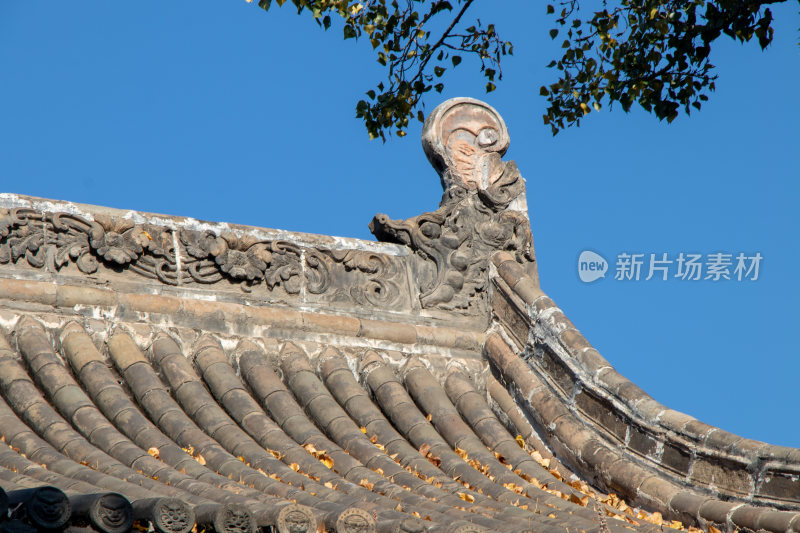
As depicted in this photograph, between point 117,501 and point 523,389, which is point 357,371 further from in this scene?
point 117,501

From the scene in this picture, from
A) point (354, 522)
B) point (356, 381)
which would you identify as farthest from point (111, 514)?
point (356, 381)

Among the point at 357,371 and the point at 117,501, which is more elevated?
the point at 357,371

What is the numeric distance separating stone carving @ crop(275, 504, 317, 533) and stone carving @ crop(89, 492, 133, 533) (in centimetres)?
64

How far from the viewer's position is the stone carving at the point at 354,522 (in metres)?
5.50

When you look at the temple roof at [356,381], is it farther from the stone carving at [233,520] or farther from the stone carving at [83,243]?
the stone carving at [233,520]

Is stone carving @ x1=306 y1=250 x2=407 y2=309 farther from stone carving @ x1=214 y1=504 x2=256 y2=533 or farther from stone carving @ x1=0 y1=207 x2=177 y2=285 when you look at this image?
stone carving @ x1=214 y1=504 x2=256 y2=533

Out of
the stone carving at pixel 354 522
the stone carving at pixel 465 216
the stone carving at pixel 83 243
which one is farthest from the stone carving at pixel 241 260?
the stone carving at pixel 354 522

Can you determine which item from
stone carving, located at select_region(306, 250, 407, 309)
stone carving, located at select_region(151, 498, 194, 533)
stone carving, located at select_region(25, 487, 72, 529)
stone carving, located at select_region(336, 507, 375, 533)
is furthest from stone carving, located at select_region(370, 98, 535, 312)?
stone carving, located at select_region(25, 487, 72, 529)

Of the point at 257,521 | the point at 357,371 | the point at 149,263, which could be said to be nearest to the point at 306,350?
the point at 357,371

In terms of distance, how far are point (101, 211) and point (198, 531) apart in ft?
11.3

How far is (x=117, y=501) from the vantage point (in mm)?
5066

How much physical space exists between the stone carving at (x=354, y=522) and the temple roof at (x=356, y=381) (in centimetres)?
1

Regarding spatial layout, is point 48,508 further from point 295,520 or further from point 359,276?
point 359,276

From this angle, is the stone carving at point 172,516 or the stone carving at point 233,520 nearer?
the stone carving at point 172,516
